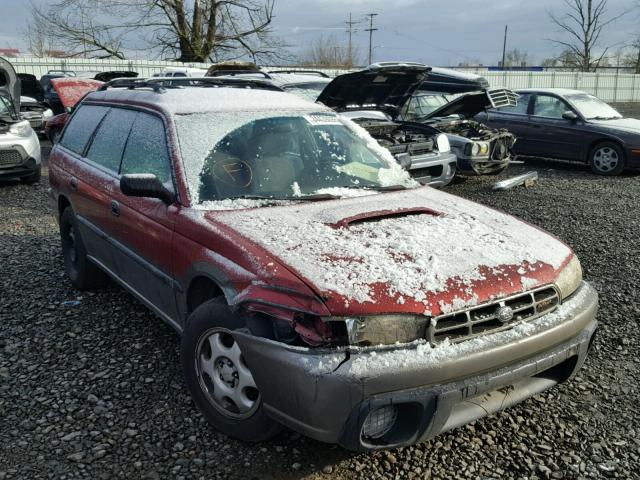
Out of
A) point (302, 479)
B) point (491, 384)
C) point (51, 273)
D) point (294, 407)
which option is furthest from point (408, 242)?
point (51, 273)

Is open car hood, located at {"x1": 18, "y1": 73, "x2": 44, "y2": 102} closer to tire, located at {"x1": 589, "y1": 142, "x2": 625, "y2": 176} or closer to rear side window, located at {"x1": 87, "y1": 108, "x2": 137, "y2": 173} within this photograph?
rear side window, located at {"x1": 87, "y1": 108, "x2": 137, "y2": 173}

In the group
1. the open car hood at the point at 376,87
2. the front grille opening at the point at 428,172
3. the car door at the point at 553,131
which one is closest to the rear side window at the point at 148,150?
the open car hood at the point at 376,87

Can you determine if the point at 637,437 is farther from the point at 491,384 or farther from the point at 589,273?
the point at 589,273

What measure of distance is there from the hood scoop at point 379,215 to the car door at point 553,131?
8.82 m

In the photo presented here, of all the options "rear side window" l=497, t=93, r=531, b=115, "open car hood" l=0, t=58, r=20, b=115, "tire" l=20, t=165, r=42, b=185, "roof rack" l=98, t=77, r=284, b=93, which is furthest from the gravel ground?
"rear side window" l=497, t=93, r=531, b=115

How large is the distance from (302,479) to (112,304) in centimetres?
260

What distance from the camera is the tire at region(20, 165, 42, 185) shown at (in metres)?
9.78

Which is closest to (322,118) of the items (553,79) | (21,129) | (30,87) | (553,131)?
(21,129)

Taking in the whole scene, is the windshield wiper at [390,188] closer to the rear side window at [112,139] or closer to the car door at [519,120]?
the rear side window at [112,139]

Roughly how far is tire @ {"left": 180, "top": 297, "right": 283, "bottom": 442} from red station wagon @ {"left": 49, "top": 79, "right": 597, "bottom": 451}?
0.01m

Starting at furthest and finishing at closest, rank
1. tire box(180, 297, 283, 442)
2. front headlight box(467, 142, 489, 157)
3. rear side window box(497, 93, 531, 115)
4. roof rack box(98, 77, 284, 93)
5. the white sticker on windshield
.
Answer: rear side window box(497, 93, 531, 115) → front headlight box(467, 142, 489, 157) → roof rack box(98, 77, 284, 93) → the white sticker on windshield → tire box(180, 297, 283, 442)

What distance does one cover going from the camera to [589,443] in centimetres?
290

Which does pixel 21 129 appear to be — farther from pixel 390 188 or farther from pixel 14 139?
pixel 390 188

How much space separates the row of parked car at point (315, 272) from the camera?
237 cm
